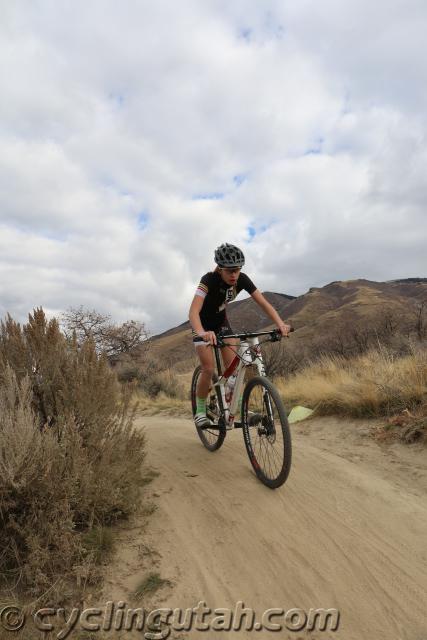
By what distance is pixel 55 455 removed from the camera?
8.80 ft

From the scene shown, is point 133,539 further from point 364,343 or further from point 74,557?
point 364,343

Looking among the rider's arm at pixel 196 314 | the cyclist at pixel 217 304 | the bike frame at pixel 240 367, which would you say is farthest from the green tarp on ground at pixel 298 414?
the rider's arm at pixel 196 314

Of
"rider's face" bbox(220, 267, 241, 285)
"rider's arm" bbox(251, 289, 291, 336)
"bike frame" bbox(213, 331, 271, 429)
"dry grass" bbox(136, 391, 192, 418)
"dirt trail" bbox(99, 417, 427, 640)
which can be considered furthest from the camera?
"dry grass" bbox(136, 391, 192, 418)

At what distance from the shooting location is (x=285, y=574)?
2.47m

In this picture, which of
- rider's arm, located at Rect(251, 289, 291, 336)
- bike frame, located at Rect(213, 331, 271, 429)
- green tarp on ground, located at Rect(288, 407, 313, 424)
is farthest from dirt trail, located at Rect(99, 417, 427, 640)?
green tarp on ground, located at Rect(288, 407, 313, 424)

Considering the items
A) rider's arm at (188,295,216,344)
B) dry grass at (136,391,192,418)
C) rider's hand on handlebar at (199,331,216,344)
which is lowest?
dry grass at (136,391,192,418)

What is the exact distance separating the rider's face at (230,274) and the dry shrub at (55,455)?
1622 mm

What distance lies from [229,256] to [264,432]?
1.87 m

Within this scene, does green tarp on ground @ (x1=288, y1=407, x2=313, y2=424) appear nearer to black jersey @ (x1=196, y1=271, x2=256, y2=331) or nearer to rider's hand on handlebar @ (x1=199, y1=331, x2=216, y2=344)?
black jersey @ (x1=196, y1=271, x2=256, y2=331)

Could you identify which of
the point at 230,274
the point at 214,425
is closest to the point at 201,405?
the point at 214,425

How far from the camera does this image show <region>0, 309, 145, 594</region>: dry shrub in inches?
95.2

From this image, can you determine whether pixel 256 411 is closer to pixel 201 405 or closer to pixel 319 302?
pixel 201 405

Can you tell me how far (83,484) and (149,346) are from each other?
74.8 ft

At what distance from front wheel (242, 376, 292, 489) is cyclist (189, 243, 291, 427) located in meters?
0.59
